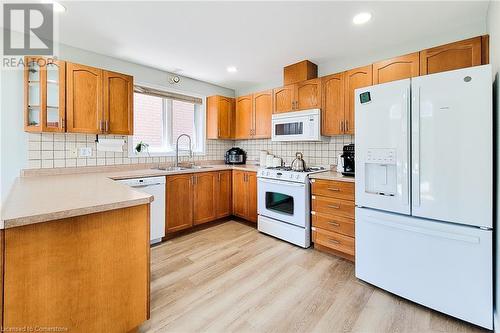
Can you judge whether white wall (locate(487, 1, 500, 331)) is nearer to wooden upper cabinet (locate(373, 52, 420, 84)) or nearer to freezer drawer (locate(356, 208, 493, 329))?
freezer drawer (locate(356, 208, 493, 329))

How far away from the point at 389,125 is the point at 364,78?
1006mm

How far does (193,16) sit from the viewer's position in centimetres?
204

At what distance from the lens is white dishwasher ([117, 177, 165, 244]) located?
8.84 feet

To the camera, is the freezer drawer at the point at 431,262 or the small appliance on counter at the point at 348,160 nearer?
the freezer drawer at the point at 431,262

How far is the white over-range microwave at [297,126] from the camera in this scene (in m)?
2.93

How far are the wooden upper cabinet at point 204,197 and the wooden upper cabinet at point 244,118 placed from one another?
37.4 inches

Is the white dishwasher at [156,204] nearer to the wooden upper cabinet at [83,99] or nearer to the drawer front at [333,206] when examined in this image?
the wooden upper cabinet at [83,99]

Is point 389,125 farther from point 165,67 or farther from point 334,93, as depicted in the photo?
point 165,67

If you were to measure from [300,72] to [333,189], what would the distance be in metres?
1.68

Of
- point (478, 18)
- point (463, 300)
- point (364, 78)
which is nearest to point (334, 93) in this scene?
point (364, 78)

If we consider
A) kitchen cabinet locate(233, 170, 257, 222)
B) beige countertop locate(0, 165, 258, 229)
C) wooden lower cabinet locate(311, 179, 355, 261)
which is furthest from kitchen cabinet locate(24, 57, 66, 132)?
wooden lower cabinet locate(311, 179, 355, 261)

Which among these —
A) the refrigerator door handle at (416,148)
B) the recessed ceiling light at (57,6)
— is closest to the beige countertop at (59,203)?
the recessed ceiling light at (57,6)

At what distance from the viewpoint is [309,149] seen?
11.3 feet

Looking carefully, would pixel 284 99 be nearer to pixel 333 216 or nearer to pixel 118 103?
pixel 333 216
